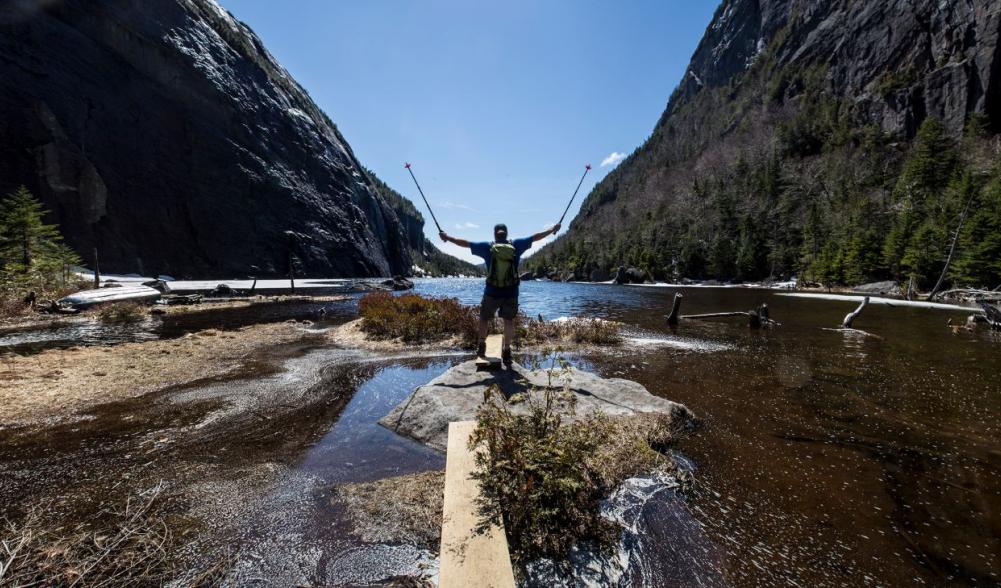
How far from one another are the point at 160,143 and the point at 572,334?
67.7 meters

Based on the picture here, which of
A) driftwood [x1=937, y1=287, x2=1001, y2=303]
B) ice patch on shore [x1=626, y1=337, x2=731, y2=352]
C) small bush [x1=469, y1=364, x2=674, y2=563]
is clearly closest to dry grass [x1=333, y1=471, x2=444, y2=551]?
small bush [x1=469, y1=364, x2=674, y2=563]

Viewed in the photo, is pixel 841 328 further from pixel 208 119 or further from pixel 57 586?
pixel 208 119

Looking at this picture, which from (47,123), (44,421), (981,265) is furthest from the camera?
(47,123)

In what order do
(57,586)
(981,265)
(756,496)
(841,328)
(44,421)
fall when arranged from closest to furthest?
(57,586) < (756,496) < (44,421) < (841,328) < (981,265)

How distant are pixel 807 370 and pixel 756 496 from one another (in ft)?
26.0

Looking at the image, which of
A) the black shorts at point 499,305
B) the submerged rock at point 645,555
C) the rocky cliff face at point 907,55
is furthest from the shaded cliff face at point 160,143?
the rocky cliff face at point 907,55

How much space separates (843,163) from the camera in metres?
83.8

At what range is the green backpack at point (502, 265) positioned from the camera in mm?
7156

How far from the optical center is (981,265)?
34719mm

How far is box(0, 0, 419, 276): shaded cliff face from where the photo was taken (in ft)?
142

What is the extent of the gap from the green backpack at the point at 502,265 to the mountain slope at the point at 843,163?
5265 centimetres

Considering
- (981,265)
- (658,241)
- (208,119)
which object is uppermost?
(208,119)

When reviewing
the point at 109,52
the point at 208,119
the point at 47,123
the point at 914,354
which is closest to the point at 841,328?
the point at 914,354

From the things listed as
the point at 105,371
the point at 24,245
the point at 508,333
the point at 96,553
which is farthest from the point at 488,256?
the point at 24,245
